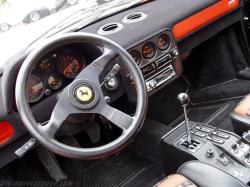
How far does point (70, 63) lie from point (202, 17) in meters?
1.06

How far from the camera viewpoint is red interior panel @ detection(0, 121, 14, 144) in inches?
66.3

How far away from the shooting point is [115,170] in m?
2.56

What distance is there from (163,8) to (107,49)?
84 centimetres

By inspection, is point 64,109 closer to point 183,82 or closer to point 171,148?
point 171,148

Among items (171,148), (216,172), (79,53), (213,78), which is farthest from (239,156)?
(213,78)

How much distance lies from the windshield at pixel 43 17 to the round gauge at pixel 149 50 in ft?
1.15

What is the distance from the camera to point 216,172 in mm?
1547

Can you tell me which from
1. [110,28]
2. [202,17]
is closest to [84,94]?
[110,28]

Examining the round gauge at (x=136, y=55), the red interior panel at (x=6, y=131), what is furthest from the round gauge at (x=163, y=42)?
the red interior panel at (x=6, y=131)

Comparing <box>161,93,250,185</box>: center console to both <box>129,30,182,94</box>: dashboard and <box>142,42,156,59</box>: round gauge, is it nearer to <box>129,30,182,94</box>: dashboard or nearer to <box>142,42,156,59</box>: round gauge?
<box>129,30,182,94</box>: dashboard

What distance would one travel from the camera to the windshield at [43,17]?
82.3 inches

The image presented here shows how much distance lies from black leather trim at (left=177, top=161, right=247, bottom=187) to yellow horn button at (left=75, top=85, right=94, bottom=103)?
20.0 inches

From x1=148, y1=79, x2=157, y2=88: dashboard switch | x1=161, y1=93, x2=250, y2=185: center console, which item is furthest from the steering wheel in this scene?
x1=148, y1=79, x2=157, y2=88: dashboard switch

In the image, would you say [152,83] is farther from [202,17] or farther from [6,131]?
[6,131]
